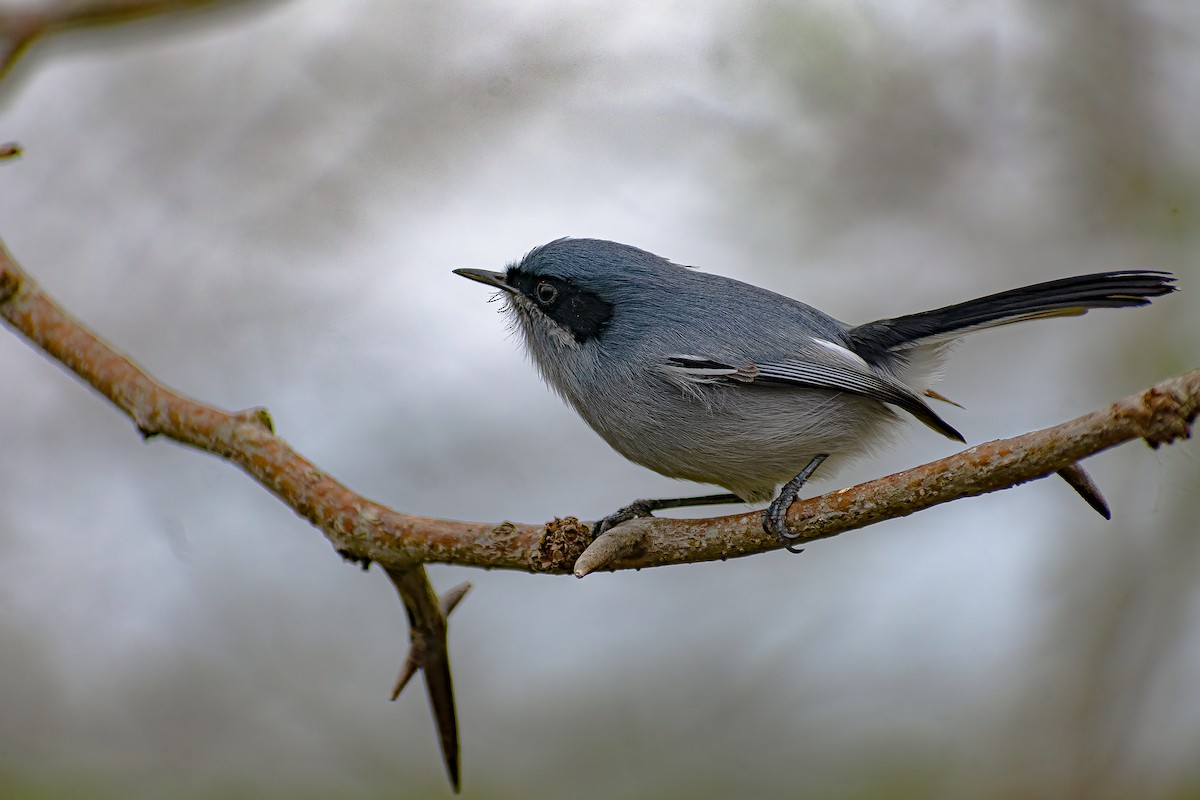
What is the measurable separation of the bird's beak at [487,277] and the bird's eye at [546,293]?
0.10m

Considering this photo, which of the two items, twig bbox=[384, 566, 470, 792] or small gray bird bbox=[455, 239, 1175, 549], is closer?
twig bbox=[384, 566, 470, 792]

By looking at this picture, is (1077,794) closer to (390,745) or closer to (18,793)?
(390,745)

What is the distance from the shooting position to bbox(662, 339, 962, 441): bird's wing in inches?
118

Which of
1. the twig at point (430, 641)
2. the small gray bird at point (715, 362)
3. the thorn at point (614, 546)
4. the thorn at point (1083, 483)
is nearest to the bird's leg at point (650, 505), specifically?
the small gray bird at point (715, 362)

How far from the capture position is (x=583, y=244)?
3391 mm

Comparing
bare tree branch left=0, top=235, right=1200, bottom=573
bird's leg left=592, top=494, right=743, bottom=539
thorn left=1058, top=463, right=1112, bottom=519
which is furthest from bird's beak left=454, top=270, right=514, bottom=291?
thorn left=1058, top=463, right=1112, bottom=519

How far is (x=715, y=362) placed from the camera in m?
3.09

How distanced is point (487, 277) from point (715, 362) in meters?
0.84

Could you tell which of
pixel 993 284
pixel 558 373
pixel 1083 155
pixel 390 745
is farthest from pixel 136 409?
pixel 1083 155

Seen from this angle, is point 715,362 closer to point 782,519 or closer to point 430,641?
point 782,519

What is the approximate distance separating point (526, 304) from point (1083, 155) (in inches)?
102

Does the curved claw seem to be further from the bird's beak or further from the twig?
the bird's beak

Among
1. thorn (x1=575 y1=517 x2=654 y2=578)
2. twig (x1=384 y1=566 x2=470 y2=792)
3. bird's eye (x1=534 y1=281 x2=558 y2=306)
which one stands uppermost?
bird's eye (x1=534 y1=281 x2=558 y2=306)

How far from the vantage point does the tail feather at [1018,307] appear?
8.39 ft
